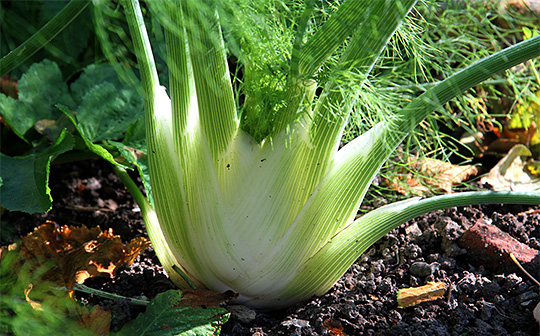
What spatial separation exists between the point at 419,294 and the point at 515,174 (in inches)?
21.7

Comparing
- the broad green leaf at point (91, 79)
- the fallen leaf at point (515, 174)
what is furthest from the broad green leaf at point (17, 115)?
the fallen leaf at point (515, 174)

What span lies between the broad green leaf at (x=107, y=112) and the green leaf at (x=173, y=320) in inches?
16.2

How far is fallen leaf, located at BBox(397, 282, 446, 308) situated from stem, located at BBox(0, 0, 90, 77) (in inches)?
27.5

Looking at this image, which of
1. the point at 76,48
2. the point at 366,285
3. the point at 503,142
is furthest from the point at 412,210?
the point at 76,48

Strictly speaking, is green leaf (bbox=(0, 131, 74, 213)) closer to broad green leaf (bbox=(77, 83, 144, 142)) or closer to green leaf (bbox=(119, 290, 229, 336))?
broad green leaf (bbox=(77, 83, 144, 142))

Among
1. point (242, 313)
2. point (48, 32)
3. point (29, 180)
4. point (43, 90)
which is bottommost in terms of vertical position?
point (242, 313)

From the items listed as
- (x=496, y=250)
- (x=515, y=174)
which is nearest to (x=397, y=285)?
(x=496, y=250)

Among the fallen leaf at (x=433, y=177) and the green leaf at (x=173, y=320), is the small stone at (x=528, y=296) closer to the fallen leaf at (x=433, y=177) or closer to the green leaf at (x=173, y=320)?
the fallen leaf at (x=433, y=177)

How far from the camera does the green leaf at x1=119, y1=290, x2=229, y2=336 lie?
0.67m

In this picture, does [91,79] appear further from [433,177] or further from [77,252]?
[433,177]

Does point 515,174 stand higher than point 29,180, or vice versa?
point 29,180

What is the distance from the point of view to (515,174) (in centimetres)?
Answer: 119

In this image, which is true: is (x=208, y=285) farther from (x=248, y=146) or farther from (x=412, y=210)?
(x=412, y=210)

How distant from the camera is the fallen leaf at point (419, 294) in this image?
789 mm
